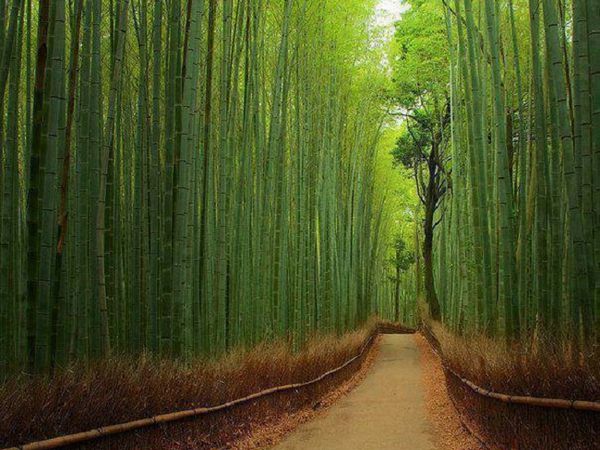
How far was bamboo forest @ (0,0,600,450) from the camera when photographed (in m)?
2.85

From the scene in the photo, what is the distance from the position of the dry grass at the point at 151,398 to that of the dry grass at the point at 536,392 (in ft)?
5.19

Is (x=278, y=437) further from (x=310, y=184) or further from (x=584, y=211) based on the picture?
(x=310, y=184)

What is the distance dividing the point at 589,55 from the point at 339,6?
563 centimetres

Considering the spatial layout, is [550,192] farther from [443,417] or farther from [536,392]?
[443,417]

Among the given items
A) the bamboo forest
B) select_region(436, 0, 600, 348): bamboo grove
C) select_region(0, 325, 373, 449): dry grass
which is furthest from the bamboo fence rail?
select_region(0, 325, 373, 449): dry grass

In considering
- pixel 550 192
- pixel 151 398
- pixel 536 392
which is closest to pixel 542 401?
pixel 536 392

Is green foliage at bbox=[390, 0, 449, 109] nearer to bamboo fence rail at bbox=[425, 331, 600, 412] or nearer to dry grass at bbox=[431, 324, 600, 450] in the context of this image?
dry grass at bbox=[431, 324, 600, 450]

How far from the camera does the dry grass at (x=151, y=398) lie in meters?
2.24

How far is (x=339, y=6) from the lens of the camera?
820cm

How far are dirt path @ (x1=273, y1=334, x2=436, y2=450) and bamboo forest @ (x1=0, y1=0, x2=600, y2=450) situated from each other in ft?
0.11

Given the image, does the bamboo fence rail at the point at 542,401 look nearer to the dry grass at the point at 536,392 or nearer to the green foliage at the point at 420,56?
the dry grass at the point at 536,392

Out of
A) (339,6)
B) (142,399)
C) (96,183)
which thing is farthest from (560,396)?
(339,6)

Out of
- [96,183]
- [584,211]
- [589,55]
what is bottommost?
[584,211]

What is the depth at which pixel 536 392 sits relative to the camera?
9.58ft
